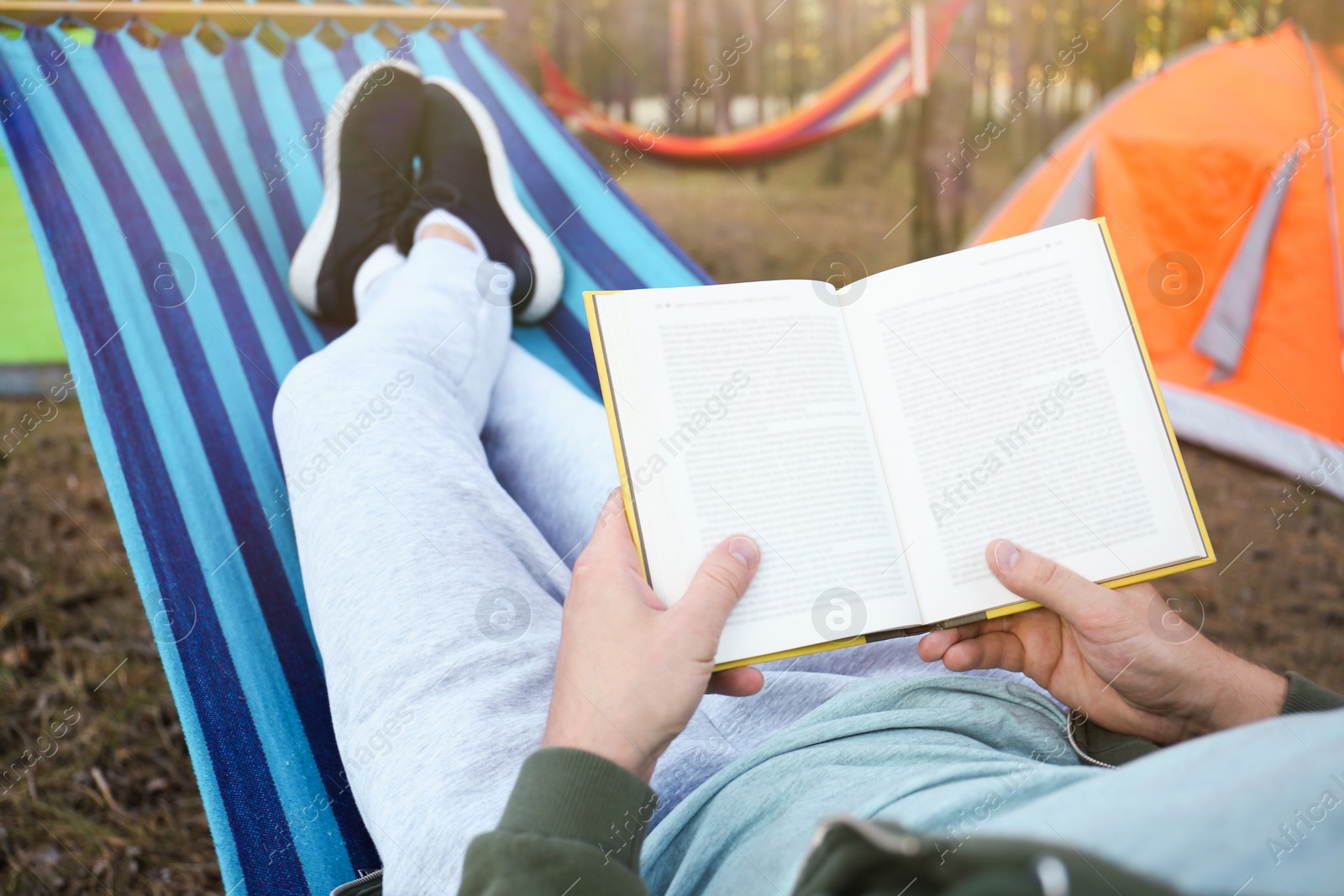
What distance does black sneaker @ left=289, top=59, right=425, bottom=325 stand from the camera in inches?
47.7

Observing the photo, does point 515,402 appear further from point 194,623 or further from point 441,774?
point 441,774

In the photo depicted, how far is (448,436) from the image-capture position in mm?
830

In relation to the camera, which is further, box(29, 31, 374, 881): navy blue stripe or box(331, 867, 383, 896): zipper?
box(29, 31, 374, 881): navy blue stripe

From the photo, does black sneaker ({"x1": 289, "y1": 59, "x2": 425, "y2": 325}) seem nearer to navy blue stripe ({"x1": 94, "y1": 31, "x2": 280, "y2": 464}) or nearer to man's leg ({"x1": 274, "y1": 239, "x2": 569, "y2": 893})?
navy blue stripe ({"x1": 94, "y1": 31, "x2": 280, "y2": 464})

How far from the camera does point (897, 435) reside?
65cm

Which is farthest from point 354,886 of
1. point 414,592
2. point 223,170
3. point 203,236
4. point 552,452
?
point 223,170

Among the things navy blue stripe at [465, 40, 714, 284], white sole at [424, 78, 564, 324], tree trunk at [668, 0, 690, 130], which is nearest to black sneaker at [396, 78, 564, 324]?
white sole at [424, 78, 564, 324]

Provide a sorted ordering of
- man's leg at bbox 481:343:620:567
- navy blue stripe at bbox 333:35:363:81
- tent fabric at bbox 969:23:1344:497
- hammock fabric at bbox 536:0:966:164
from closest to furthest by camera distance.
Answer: man's leg at bbox 481:343:620:567
navy blue stripe at bbox 333:35:363:81
tent fabric at bbox 969:23:1344:497
hammock fabric at bbox 536:0:966:164

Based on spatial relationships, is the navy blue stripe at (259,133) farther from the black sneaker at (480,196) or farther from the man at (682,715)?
the man at (682,715)

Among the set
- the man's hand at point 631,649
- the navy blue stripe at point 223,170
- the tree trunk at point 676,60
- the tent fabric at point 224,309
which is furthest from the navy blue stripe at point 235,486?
the tree trunk at point 676,60

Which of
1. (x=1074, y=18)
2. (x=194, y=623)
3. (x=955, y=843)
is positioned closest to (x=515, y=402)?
(x=194, y=623)

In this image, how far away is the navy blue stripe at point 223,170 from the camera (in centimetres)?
120

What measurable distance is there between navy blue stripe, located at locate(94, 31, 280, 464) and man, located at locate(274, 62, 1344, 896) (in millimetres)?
246

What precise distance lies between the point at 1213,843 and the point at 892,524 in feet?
1.12
